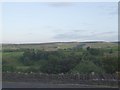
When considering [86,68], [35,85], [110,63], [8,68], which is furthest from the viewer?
[8,68]

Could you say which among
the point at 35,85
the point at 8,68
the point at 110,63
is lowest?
the point at 35,85

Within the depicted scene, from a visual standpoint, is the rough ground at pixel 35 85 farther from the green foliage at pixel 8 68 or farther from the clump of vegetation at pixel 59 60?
the green foliage at pixel 8 68

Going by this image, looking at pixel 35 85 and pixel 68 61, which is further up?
pixel 68 61

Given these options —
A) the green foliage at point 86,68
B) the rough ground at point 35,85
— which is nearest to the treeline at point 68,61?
the green foliage at point 86,68

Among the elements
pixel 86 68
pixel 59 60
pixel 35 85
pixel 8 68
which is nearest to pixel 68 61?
pixel 59 60

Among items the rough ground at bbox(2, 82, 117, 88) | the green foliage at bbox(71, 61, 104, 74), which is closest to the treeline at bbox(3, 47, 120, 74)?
the green foliage at bbox(71, 61, 104, 74)

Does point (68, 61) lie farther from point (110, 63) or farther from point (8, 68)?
point (8, 68)

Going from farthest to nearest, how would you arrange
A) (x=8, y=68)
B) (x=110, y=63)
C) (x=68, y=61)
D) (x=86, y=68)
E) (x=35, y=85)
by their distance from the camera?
(x=8, y=68), (x=68, y=61), (x=86, y=68), (x=110, y=63), (x=35, y=85)

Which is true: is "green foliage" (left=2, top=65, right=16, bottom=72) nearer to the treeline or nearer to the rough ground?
the treeline

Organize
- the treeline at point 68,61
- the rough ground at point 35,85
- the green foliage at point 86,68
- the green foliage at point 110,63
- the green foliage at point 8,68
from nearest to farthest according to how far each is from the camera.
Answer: the rough ground at point 35,85 → the green foliage at point 110,63 → the green foliage at point 86,68 → the treeline at point 68,61 → the green foliage at point 8,68

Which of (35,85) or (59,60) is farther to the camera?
(59,60)

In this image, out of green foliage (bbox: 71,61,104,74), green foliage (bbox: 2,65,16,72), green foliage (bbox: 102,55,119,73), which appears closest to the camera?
green foliage (bbox: 102,55,119,73)

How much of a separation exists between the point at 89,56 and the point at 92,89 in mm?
1291

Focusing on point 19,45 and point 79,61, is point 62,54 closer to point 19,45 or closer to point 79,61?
point 79,61
